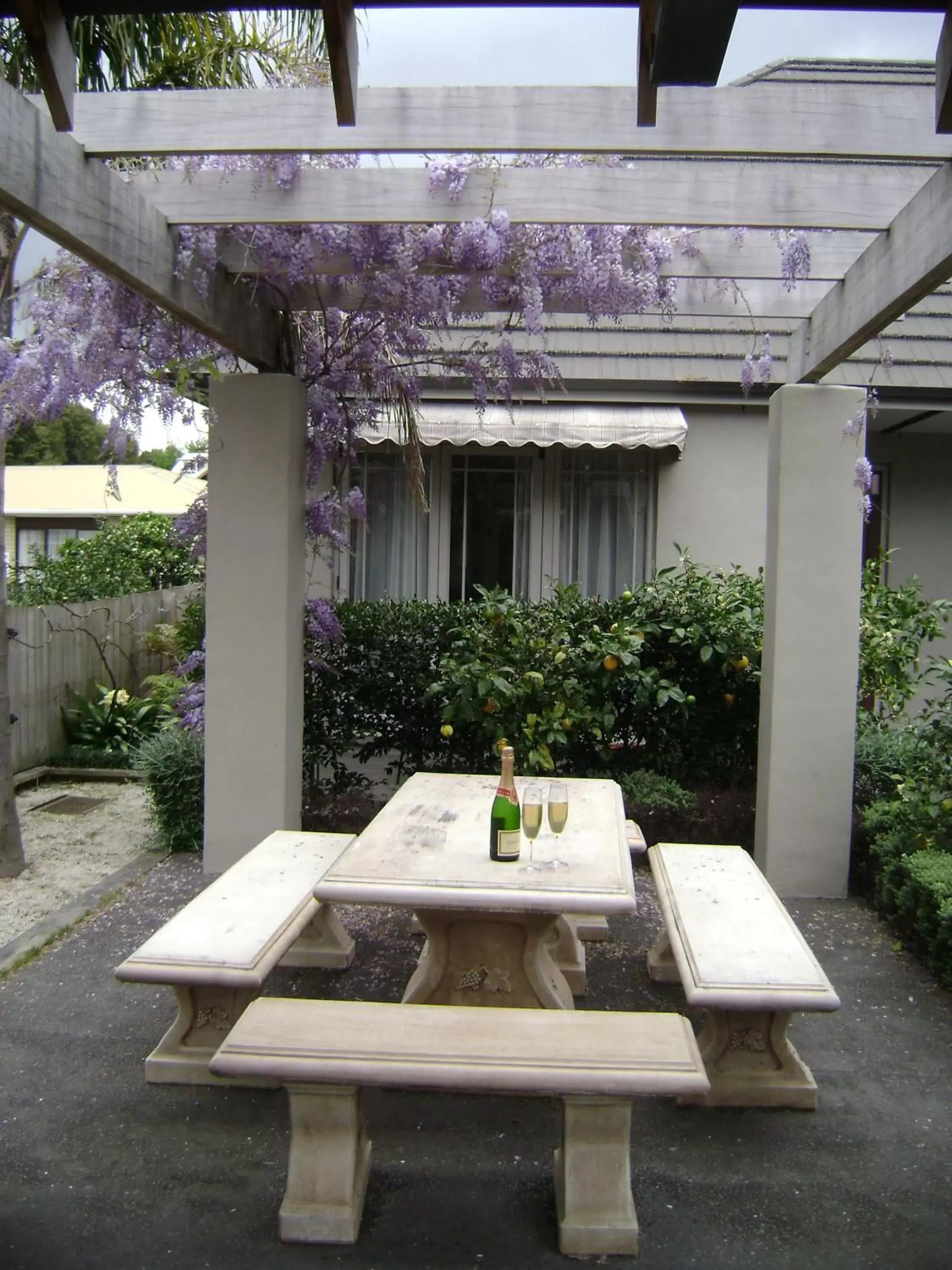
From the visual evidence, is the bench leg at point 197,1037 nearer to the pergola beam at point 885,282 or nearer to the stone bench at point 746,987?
the stone bench at point 746,987

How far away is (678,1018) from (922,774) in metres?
3.24

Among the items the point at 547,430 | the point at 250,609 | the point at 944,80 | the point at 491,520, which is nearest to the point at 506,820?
the point at 944,80

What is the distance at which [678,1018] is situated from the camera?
3.45 m

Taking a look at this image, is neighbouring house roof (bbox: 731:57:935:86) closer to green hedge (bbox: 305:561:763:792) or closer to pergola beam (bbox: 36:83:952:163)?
green hedge (bbox: 305:561:763:792)

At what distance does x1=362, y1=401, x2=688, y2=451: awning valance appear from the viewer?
856cm

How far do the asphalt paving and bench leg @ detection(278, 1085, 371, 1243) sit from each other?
0.05m

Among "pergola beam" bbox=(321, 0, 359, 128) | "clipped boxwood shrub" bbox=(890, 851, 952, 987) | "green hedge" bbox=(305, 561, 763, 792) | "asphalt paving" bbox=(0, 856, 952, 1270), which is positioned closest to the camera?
"pergola beam" bbox=(321, 0, 359, 128)

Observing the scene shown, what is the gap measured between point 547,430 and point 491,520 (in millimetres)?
1321

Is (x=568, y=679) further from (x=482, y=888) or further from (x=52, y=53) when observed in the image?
(x=52, y=53)

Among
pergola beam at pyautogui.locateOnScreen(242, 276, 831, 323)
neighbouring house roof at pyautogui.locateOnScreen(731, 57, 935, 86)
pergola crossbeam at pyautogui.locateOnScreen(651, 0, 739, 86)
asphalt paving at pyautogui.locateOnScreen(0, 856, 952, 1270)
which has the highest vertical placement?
neighbouring house roof at pyautogui.locateOnScreen(731, 57, 935, 86)

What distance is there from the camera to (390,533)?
9742 mm

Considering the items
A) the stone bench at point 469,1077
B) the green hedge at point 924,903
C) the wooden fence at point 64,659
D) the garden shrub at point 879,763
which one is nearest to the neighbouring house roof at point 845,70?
the garden shrub at point 879,763

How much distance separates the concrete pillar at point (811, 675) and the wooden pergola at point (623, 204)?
1 cm

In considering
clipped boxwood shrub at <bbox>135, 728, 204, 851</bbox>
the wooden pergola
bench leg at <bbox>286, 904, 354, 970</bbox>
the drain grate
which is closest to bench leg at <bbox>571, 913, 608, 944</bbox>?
bench leg at <bbox>286, 904, 354, 970</bbox>
